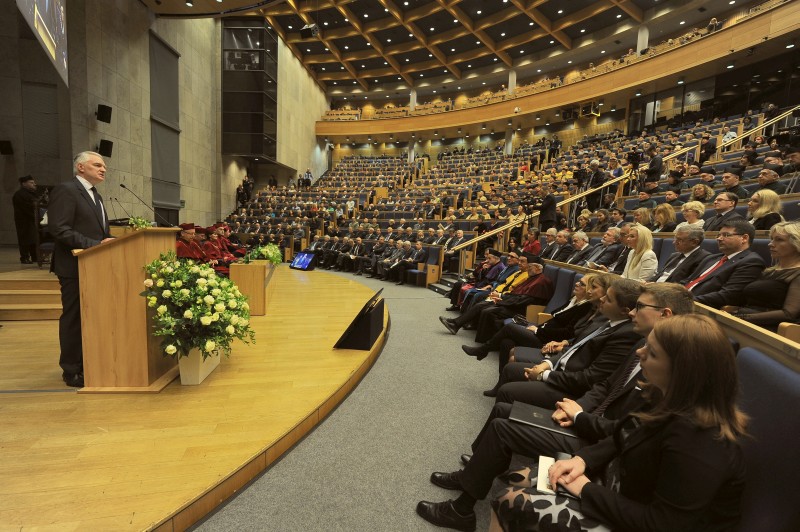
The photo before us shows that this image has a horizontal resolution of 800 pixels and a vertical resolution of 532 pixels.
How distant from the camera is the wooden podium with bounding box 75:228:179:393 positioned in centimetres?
201

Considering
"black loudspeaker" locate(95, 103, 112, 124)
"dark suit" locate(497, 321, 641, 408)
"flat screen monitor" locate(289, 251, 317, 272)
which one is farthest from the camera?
"flat screen monitor" locate(289, 251, 317, 272)

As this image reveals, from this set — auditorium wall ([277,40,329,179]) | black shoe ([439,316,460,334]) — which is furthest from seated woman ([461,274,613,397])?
auditorium wall ([277,40,329,179])

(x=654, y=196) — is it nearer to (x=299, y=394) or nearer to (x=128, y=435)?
(x=299, y=394)

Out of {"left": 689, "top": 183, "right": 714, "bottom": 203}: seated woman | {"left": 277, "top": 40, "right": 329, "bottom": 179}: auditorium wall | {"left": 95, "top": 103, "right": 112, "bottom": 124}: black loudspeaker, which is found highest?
{"left": 277, "top": 40, "right": 329, "bottom": 179}: auditorium wall

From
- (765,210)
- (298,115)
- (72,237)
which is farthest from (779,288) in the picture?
(298,115)

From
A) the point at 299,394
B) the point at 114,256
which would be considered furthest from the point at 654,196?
the point at 114,256

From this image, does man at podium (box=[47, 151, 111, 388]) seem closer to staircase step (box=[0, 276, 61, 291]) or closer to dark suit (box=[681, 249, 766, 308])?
staircase step (box=[0, 276, 61, 291])

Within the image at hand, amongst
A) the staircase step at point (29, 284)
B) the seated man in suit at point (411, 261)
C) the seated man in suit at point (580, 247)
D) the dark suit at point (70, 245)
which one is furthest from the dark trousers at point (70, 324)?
the seated man in suit at point (411, 261)

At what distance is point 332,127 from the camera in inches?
843

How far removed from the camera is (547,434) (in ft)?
4.59

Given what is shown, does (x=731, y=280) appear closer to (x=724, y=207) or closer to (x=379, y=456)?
(x=724, y=207)

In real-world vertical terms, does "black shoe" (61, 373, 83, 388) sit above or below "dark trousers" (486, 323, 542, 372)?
below

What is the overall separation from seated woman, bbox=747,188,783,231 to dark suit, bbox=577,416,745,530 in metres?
2.84

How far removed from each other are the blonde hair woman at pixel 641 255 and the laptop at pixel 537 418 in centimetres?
187
